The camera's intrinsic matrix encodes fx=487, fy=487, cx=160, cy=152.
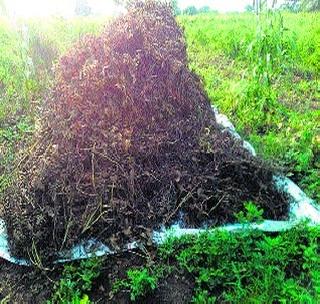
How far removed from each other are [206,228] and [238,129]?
1.91 meters

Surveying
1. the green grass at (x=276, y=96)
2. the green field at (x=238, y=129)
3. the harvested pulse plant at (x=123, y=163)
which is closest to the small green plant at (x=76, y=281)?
the green field at (x=238, y=129)

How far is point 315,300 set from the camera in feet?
7.68

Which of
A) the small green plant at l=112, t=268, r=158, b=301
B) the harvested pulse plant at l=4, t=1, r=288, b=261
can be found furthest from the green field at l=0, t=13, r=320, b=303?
the harvested pulse plant at l=4, t=1, r=288, b=261

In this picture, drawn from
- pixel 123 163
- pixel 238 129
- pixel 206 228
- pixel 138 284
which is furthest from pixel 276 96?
pixel 138 284

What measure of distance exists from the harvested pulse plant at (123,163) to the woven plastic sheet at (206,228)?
49 millimetres

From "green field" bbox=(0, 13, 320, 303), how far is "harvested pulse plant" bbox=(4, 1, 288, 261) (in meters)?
0.27

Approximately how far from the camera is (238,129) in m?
4.85

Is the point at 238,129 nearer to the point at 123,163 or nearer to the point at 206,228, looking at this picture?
the point at 206,228

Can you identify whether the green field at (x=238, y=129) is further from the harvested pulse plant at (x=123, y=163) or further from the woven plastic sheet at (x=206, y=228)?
the harvested pulse plant at (x=123, y=163)

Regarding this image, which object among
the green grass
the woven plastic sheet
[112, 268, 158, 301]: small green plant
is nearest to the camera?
[112, 268, 158, 301]: small green plant

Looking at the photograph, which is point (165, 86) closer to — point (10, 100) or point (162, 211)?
point (162, 211)

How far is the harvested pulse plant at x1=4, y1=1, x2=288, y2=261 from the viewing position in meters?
2.99

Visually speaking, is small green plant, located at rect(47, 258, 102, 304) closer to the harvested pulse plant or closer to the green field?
the green field

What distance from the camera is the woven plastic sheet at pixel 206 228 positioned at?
9.59 feet
